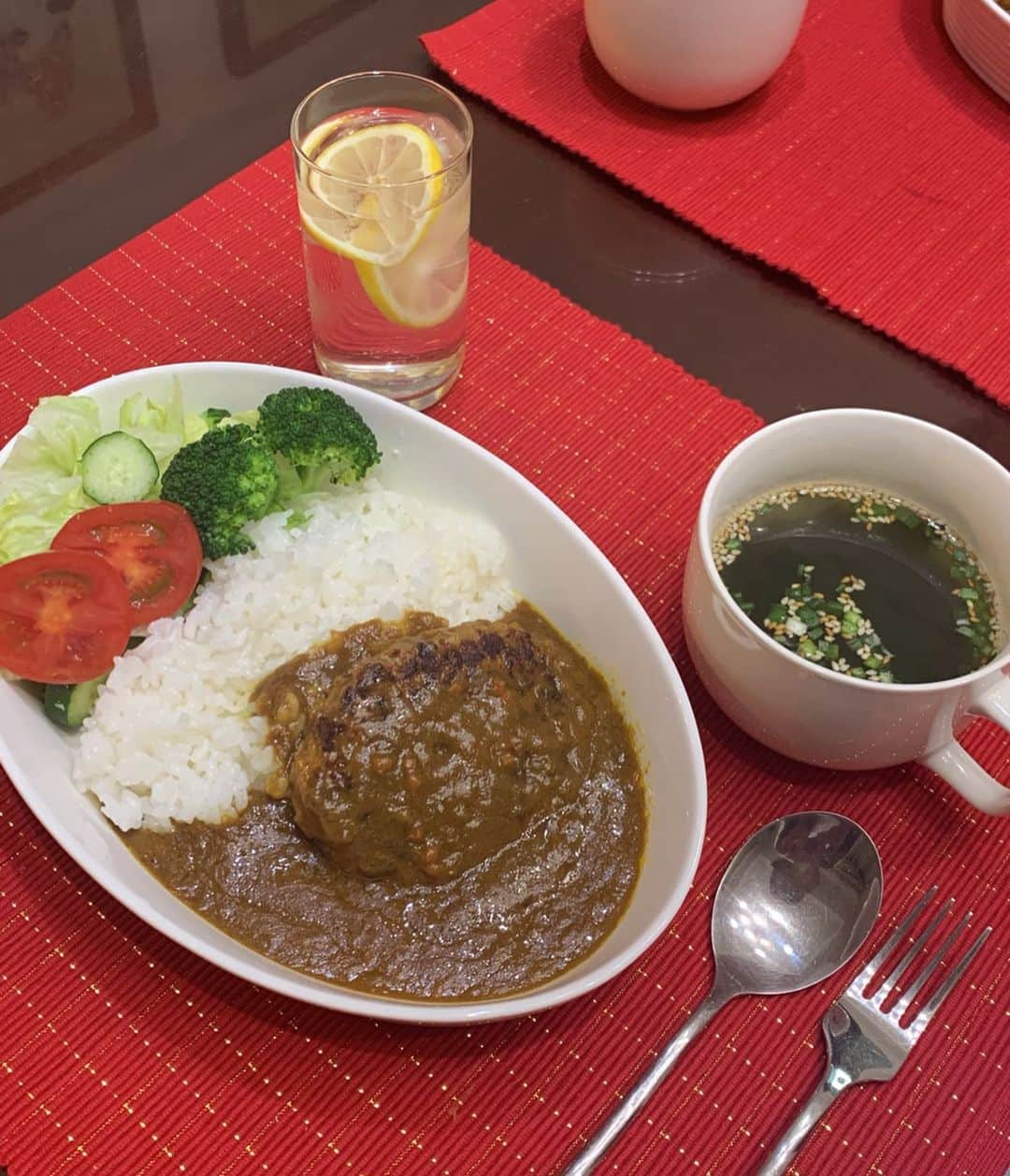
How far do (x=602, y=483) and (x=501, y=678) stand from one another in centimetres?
75

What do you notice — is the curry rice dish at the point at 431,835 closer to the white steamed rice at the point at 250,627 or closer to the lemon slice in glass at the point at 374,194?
the white steamed rice at the point at 250,627

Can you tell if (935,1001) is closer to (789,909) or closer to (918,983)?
(918,983)

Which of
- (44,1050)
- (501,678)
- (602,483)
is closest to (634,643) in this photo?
(501,678)

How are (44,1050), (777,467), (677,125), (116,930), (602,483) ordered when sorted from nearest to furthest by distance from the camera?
(44,1050) < (116,930) < (777,467) < (602,483) < (677,125)

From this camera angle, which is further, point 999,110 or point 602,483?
point 999,110

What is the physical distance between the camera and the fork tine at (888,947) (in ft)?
5.97

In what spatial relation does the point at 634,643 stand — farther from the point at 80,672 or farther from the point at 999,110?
the point at 999,110

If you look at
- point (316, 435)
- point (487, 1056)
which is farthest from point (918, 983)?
point (316, 435)

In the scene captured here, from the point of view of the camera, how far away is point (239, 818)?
195 cm

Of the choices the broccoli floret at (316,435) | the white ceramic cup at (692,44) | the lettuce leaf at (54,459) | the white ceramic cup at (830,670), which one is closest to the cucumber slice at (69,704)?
the lettuce leaf at (54,459)

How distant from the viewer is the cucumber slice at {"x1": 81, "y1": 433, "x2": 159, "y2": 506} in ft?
6.89

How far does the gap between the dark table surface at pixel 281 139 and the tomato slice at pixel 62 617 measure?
115 cm

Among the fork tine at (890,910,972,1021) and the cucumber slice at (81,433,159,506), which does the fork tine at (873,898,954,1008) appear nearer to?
the fork tine at (890,910,972,1021)

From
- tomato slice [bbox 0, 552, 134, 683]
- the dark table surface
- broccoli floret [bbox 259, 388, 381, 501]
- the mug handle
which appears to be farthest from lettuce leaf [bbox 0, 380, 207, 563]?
the mug handle
